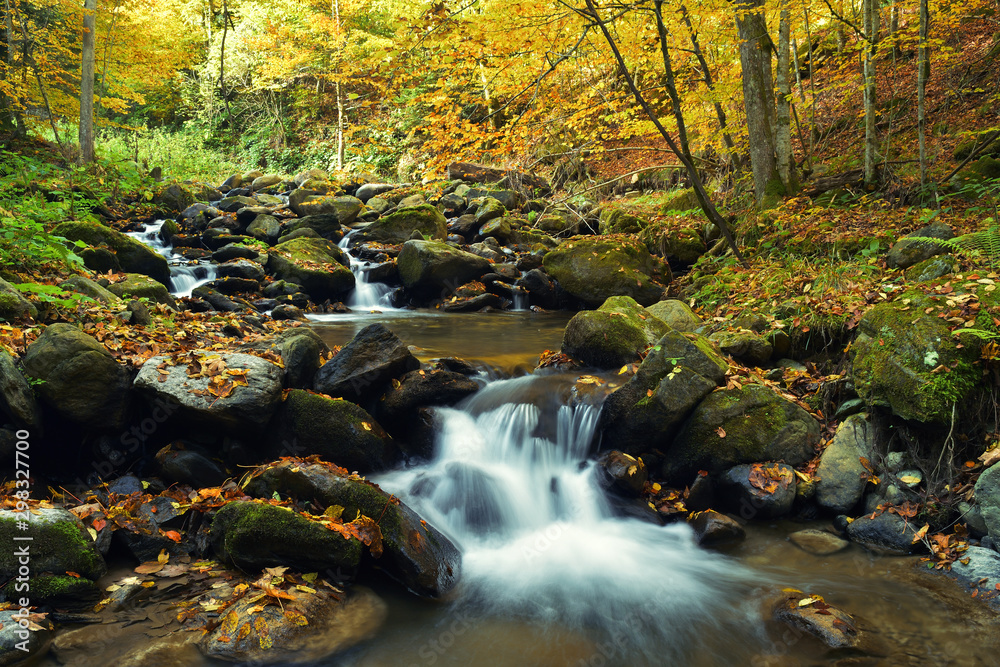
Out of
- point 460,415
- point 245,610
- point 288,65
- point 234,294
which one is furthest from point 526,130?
point 288,65

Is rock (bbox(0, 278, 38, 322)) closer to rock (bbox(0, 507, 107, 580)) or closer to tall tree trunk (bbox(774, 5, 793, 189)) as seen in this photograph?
rock (bbox(0, 507, 107, 580))

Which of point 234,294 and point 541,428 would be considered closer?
point 541,428

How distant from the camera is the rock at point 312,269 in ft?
37.3

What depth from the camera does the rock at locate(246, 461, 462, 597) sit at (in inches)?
155

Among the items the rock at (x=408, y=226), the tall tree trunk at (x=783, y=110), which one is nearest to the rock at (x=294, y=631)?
the tall tree trunk at (x=783, y=110)

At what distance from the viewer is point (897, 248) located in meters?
6.75

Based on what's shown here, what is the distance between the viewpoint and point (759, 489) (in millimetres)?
4805

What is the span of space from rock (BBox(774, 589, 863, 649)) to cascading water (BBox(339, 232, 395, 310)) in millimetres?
9806

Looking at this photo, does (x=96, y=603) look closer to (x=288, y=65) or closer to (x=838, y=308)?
(x=838, y=308)

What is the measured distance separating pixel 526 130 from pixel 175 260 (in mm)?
8342

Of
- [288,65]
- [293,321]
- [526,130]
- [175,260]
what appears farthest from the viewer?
[288,65]

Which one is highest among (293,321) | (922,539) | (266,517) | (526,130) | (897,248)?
(526,130)

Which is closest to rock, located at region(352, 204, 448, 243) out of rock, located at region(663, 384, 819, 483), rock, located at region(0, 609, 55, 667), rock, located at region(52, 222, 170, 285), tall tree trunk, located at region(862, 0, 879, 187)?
rock, located at region(52, 222, 170, 285)

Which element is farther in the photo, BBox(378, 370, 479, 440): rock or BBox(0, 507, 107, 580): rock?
BBox(378, 370, 479, 440): rock
